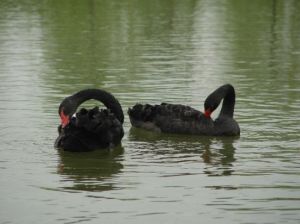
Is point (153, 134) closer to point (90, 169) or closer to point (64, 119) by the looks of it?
point (64, 119)

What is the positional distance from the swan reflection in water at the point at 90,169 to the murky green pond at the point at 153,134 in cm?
1

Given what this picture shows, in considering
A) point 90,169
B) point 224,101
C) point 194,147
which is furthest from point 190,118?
point 90,169

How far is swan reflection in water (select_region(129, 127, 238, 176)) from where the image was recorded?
891 cm

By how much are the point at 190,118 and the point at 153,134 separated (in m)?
0.47

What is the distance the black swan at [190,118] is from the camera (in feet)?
34.1

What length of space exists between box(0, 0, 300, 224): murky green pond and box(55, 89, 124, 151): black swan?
114 millimetres

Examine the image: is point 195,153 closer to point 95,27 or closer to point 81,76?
point 81,76

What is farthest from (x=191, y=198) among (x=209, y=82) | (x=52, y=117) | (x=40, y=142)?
(x=209, y=82)

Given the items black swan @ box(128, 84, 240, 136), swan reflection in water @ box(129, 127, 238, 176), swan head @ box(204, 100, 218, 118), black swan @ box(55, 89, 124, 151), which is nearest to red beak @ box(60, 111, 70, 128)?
black swan @ box(55, 89, 124, 151)

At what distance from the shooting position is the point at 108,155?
31.0 ft

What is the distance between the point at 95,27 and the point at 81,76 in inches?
363

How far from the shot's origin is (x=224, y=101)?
420 inches

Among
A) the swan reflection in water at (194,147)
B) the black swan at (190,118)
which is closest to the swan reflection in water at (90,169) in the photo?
the swan reflection in water at (194,147)

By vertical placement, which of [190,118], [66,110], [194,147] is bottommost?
[194,147]
